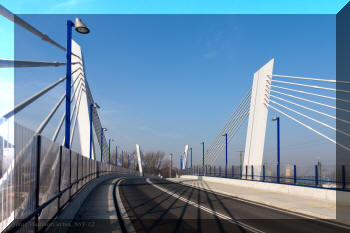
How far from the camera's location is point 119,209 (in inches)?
523

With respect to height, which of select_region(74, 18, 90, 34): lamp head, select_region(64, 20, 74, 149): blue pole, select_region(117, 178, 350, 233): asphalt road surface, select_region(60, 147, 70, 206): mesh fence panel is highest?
→ select_region(74, 18, 90, 34): lamp head

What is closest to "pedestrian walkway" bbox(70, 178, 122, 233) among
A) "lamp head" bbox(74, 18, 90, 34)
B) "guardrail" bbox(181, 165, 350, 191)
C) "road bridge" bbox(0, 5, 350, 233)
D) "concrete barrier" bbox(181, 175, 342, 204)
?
"road bridge" bbox(0, 5, 350, 233)

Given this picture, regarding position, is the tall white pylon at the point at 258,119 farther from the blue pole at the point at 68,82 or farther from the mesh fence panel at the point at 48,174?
the mesh fence panel at the point at 48,174

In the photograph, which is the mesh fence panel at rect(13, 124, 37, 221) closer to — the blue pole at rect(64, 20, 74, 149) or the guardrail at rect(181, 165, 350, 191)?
the blue pole at rect(64, 20, 74, 149)

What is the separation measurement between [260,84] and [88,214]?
18.8 meters

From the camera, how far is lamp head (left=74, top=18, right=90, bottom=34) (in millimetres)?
13125

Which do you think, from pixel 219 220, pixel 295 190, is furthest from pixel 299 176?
pixel 219 220

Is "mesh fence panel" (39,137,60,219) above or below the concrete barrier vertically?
above

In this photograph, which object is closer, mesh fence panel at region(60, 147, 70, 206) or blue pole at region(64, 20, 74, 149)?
mesh fence panel at region(60, 147, 70, 206)

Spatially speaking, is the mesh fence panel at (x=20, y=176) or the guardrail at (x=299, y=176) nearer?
the mesh fence panel at (x=20, y=176)

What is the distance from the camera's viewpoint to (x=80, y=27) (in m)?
13.3

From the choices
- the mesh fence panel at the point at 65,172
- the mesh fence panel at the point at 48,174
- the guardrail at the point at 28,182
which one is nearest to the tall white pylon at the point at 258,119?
the mesh fence panel at the point at 65,172

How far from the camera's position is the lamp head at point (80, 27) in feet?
43.1

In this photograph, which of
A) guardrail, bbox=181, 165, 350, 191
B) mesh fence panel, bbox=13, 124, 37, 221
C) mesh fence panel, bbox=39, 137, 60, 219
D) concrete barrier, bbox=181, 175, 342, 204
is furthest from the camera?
guardrail, bbox=181, 165, 350, 191
